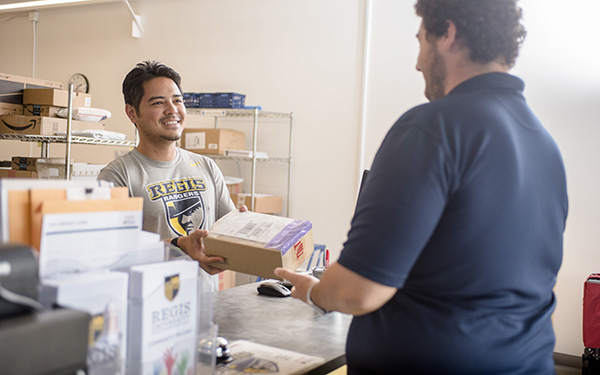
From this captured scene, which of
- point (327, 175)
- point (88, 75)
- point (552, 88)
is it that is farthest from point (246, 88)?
point (552, 88)

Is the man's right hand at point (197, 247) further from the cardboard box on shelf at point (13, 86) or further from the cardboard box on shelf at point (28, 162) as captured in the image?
the cardboard box on shelf at point (13, 86)

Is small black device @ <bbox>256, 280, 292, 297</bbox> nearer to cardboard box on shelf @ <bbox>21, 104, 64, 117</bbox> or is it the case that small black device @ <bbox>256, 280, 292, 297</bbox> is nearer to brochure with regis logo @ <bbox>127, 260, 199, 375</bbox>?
brochure with regis logo @ <bbox>127, 260, 199, 375</bbox>

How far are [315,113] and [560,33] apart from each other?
1.97 m

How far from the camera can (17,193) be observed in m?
0.94

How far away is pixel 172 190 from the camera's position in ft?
7.69

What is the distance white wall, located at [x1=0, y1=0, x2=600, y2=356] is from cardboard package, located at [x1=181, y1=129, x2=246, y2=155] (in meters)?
0.42

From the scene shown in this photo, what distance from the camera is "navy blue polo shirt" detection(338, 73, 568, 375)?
0.99 meters

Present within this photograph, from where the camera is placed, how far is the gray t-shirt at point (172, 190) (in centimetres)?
227

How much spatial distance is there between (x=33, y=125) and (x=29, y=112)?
22 cm

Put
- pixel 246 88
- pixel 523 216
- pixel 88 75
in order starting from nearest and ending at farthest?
1. pixel 523 216
2. pixel 246 88
3. pixel 88 75

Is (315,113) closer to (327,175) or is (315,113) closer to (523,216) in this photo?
(327,175)

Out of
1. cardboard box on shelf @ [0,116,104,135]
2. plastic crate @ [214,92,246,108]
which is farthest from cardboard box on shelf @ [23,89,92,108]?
plastic crate @ [214,92,246,108]

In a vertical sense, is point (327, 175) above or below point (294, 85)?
below

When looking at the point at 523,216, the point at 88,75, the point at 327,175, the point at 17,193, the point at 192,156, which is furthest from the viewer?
the point at 88,75
